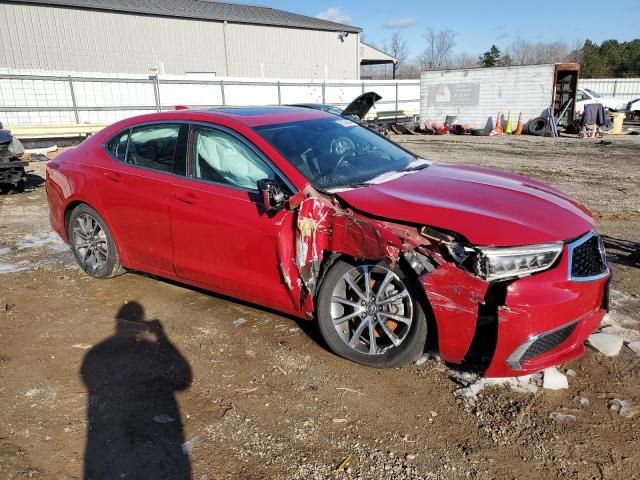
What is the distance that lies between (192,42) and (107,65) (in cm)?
567

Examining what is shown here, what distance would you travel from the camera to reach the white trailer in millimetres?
21172

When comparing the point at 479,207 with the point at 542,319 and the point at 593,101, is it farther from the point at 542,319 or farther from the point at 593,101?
the point at 593,101

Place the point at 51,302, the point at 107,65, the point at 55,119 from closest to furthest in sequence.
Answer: the point at 51,302 < the point at 55,119 < the point at 107,65

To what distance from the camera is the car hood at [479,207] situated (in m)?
2.86

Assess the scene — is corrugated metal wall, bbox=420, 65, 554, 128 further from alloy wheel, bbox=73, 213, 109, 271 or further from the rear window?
alloy wheel, bbox=73, 213, 109, 271

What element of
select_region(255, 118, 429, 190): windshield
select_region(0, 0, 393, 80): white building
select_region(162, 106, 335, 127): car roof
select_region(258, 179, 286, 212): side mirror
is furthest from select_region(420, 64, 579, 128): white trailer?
select_region(258, 179, 286, 212): side mirror

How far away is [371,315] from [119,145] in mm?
2909

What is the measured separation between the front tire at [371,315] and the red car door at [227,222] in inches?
14.6

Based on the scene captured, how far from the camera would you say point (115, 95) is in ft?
59.5

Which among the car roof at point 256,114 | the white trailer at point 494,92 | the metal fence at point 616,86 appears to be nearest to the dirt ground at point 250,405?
the car roof at point 256,114

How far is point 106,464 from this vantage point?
2562 mm

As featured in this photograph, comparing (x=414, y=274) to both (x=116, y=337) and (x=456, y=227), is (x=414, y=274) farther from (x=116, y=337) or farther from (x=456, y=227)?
(x=116, y=337)

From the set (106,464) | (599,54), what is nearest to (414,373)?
(106,464)

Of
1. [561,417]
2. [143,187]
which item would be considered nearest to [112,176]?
[143,187]
